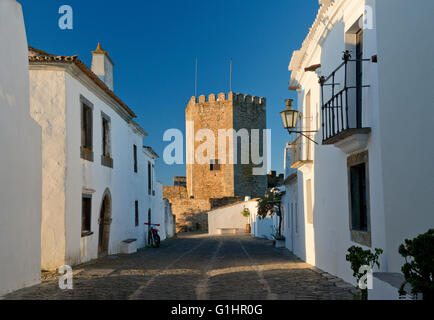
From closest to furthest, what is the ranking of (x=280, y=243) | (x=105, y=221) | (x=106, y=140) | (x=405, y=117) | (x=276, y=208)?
(x=405, y=117)
(x=105, y=221)
(x=106, y=140)
(x=280, y=243)
(x=276, y=208)

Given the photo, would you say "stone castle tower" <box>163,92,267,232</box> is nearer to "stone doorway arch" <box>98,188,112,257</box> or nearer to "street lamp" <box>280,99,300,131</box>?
"stone doorway arch" <box>98,188,112,257</box>

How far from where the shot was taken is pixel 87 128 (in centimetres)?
1483

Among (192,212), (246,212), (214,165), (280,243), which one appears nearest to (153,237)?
(280,243)

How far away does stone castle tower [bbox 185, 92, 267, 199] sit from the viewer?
155ft

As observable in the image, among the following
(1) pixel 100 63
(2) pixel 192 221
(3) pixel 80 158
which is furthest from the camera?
(2) pixel 192 221

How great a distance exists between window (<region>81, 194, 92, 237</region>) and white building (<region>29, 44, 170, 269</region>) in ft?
0.10

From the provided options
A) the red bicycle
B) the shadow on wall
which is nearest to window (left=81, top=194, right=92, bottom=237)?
the red bicycle

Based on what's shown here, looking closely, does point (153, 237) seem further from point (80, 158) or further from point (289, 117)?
point (289, 117)

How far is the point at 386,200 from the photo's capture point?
684 centimetres

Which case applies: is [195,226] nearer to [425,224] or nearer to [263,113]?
[263,113]

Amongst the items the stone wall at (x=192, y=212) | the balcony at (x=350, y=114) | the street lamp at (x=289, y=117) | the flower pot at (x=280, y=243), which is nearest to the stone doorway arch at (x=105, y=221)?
the street lamp at (x=289, y=117)

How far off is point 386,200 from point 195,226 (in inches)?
1519

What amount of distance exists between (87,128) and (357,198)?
8965 mm
